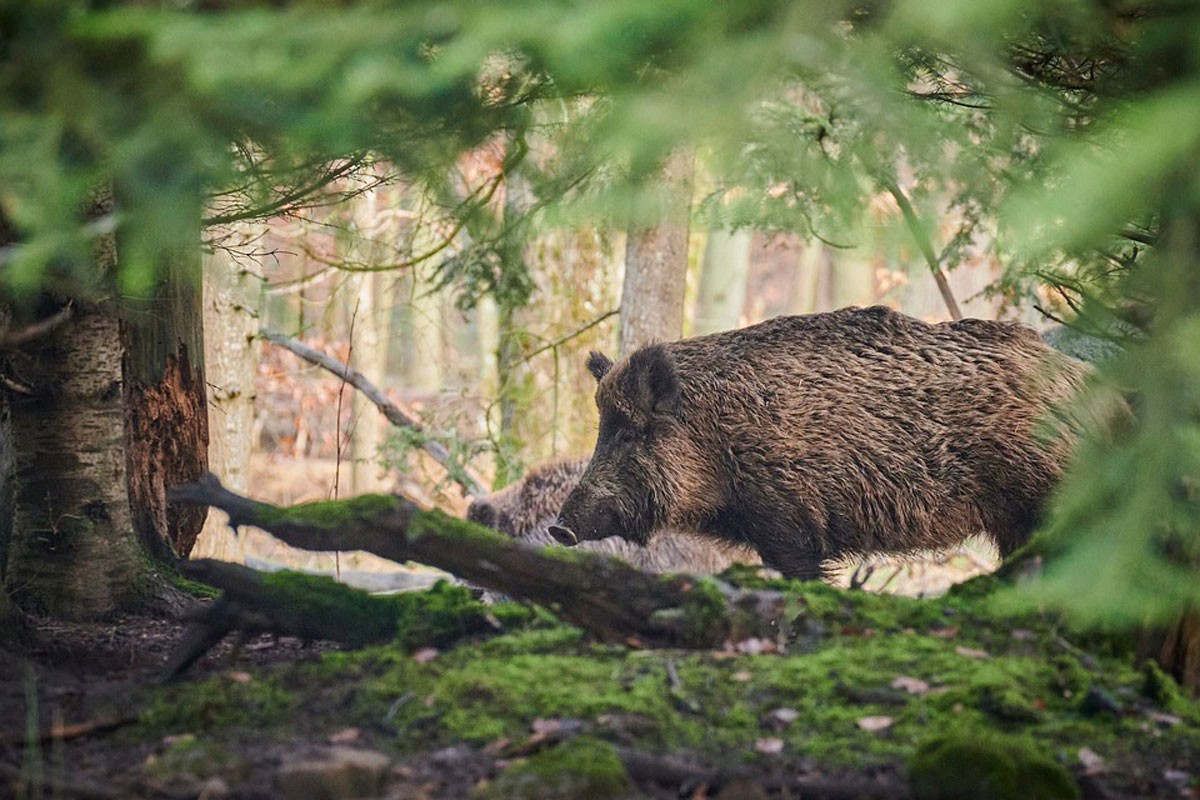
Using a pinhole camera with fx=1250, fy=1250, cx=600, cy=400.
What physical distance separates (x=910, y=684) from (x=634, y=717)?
3.36 ft

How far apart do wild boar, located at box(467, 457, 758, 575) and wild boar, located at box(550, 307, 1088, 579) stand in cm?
117

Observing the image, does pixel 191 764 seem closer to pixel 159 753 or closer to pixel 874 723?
pixel 159 753

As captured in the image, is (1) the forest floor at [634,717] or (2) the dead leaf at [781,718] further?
(2) the dead leaf at [781,718]

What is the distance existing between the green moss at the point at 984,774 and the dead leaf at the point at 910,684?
0.65 meters

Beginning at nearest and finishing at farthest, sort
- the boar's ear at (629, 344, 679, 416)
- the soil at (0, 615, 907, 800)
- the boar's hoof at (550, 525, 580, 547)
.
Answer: the soil at (0, 615, 907, 800) → the boar's hoof at (550, 525, 580, 547) → the boar's ear at (629, 344, 679, 416)

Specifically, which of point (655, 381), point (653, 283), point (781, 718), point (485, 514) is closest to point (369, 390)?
point (485, 514)

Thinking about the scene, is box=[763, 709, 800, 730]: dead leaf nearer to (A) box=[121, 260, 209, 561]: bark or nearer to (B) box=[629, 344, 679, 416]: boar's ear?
(B) box=[629, 344, 679, 416]: boar's ear

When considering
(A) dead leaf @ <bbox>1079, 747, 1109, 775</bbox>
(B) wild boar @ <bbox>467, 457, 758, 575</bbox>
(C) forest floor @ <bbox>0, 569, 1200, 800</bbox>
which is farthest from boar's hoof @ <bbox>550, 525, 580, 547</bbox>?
(A) dead leaf @ <bbox>1079, 747, 1109, 775</bbox>

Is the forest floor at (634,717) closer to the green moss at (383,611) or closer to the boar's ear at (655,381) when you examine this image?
the green moss at (383,611)

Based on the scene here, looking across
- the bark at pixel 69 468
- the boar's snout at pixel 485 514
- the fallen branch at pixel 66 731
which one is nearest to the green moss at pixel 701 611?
the fallen branch at pixel 66 731

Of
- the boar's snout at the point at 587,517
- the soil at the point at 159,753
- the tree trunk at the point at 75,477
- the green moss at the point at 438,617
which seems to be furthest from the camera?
the boar's snout at the point at 587,517

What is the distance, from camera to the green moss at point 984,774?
3.57 m

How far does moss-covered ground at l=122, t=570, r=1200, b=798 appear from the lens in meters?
3.82

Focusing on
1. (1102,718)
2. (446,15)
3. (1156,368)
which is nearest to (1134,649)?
(1102,718)
